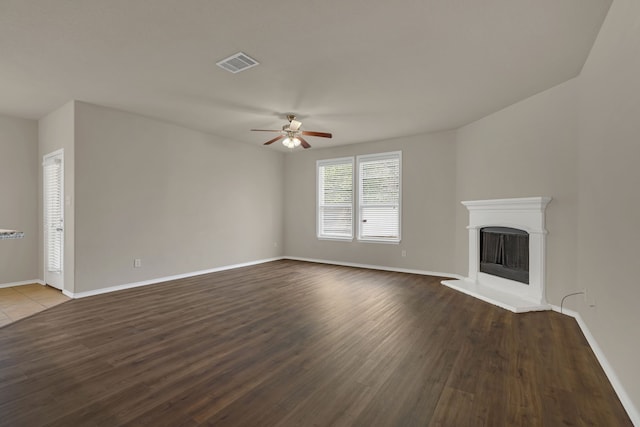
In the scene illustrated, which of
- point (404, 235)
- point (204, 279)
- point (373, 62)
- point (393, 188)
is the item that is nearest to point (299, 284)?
point (204, 279)

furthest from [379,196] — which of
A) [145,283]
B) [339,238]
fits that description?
[145,283]

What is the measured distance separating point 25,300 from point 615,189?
659 cm

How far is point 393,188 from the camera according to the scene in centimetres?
637

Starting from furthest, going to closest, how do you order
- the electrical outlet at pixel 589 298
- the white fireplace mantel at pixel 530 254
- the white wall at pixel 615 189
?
the white fireplace mantel at pixel 530 254
the electrical outlet at pixel 589 298
the white wall at pixel 615 189

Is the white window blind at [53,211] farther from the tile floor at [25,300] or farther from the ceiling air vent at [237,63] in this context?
the ceiling air vent at [237,63]

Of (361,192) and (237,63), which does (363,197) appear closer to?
(361,192)

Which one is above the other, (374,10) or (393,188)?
(374,10)

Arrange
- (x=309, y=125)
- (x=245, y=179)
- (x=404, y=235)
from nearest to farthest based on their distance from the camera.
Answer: (x=309, y=125) → (x=404, y=235) → (x=245, y=179)

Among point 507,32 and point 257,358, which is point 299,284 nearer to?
point 257,358

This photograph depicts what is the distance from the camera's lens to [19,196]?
4.98 meters

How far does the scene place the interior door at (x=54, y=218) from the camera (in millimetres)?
4512

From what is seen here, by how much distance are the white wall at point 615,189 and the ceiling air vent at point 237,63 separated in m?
2.92

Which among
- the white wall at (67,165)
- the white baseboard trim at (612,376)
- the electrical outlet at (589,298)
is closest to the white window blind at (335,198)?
the electrical outlet at (589,298)

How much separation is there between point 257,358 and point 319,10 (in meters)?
2.79
